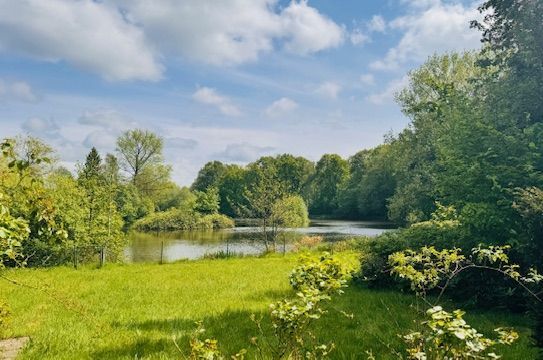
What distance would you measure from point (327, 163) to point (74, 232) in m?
104

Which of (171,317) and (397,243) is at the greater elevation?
(397,243)

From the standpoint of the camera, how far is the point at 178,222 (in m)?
67.6

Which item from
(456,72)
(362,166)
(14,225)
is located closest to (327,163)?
(362,166)

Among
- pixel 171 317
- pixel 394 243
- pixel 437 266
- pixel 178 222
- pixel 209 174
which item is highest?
pixel 209 174

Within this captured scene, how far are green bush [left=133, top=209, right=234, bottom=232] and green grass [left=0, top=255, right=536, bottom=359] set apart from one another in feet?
161

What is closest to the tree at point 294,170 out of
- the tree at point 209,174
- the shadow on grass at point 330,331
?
the tree at point 209,174

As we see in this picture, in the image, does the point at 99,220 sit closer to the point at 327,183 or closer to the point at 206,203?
the point at 206,203

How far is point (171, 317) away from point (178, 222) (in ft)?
190

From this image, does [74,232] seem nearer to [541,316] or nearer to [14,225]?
[14,225]

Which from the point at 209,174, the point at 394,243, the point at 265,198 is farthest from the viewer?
the point at 209,174

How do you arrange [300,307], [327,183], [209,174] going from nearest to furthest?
[300,307] < [327,183] < [209,174]

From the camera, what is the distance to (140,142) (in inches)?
2980

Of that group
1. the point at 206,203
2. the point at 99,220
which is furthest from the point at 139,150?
the point at 99,220

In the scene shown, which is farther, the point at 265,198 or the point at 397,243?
the point at 265,198
